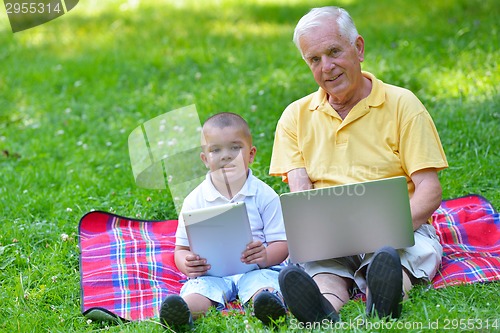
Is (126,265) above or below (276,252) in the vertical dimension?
below

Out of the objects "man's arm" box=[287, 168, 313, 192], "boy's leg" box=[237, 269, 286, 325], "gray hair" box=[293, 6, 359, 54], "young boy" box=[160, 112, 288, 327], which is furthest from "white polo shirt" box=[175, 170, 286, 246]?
"gray hair" box=[293, 6, 359, 54]

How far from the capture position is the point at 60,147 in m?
6.71

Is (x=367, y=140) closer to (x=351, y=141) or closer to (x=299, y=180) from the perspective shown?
(x=351, y=141)

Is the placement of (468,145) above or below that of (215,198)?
below

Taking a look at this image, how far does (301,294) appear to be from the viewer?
10.9 feet

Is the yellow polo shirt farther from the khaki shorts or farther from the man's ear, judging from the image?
the khaki shorts

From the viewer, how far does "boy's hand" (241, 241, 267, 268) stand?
12.5ft

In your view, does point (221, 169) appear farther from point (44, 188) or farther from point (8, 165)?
point (8, 165)

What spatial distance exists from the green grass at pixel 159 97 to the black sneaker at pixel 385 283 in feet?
0.31

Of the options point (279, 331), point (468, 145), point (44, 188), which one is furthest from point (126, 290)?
point (468, 145)

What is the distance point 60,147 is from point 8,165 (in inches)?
20.8

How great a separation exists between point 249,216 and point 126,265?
0.82 meters

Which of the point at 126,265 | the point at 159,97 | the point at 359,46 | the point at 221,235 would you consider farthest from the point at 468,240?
the point at 159,97

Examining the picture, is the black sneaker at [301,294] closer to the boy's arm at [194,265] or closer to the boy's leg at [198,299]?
the boy's leg at [198,299]
